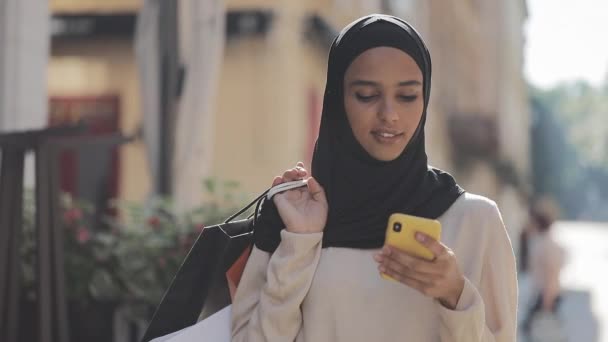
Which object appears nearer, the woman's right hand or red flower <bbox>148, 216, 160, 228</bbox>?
the woman's right hand

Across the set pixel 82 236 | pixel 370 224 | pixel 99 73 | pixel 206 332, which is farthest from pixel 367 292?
pixel 99 73

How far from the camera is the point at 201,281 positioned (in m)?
2.24

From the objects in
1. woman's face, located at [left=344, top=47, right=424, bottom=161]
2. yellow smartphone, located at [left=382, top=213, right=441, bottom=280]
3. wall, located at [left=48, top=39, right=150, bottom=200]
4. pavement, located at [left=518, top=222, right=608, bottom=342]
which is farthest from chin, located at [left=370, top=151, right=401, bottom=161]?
wall, located at [left=48, top=39, right=150, bottom=200]

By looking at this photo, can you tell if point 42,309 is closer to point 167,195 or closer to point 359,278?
point 359,278

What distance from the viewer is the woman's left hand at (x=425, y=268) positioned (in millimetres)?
1868

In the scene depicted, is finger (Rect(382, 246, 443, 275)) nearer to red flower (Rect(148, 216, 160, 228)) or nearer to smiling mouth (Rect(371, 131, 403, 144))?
smiling mouth (Rect(371, 131, 403, 144))

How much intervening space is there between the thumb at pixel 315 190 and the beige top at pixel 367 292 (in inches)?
4.1

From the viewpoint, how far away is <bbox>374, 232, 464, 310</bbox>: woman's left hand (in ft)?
6.13

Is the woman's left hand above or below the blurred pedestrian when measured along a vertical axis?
above

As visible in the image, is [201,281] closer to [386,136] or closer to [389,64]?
[386,136]

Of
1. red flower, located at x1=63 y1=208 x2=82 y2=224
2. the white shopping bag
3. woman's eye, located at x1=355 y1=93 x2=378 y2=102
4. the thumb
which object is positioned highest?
woman's eye, located at x1=355 y1=93 x2=378 y2=102

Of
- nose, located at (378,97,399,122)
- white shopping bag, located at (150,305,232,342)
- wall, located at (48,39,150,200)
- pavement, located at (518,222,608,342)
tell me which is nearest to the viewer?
nose, located at (378,97,399,122)

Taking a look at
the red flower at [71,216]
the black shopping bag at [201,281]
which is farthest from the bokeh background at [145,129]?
the black shopping bag at [201,281]

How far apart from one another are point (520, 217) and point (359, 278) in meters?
38.6
